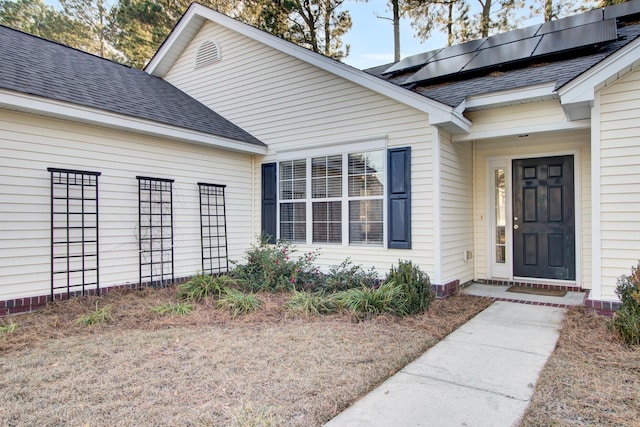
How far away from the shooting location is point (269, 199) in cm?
738

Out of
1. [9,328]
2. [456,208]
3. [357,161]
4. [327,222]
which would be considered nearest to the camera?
[9,328]

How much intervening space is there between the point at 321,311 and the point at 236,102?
5.03 meters

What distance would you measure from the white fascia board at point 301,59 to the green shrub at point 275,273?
2.84m

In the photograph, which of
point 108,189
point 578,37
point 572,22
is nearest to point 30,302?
point 108,189

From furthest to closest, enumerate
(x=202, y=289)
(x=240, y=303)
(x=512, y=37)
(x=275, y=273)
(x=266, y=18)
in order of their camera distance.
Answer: (x=266, y=18) → (x=512, y=37) → (x=275, y=273) → (x=202, y=289) → (x=240, y=303)

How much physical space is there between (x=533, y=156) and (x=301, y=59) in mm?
4227

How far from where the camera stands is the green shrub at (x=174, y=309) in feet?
15.0

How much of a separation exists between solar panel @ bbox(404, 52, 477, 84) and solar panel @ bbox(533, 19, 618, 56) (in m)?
1.20

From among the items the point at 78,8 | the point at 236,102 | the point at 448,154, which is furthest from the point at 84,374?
the point at 78,8

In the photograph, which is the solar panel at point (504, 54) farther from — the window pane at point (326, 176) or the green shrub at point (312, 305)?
the green shrub at point (312, 305)

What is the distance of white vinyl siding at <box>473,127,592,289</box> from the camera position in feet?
18.7

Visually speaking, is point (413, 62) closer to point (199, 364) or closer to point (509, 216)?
point (509, 216)

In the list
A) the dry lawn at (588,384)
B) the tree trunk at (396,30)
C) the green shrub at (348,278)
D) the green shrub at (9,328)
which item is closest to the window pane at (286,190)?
→ the green shrub at (348,278)

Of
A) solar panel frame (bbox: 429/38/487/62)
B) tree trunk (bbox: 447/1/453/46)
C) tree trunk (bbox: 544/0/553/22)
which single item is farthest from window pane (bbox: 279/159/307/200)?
tree trunk (bbox: 544/0/553/22)
